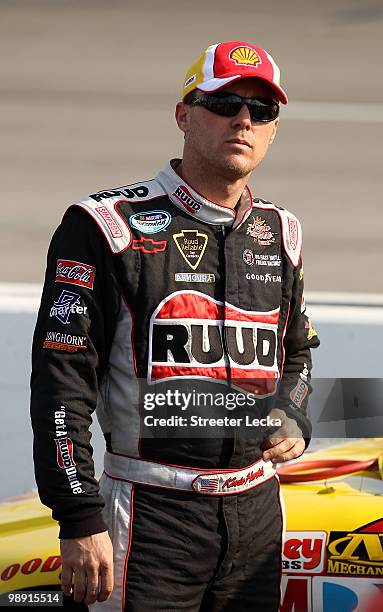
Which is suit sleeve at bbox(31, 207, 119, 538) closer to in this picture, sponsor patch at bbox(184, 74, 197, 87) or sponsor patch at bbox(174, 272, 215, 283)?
sponsor patch at bbox(174, 272, 215, 283)

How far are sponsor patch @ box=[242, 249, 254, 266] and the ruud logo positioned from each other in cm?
10

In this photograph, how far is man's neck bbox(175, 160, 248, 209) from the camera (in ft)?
6.09

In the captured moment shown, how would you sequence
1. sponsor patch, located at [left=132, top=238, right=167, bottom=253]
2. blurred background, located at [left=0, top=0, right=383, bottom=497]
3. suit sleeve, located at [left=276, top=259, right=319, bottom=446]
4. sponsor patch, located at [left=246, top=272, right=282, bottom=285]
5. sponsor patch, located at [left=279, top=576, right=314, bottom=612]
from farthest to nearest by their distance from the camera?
blurred background, located at [left=0, top=0, right=383, bottom=497] < sponsor patch, located at [left=279, top=576, right=314, bottom=612] < suit sleeve, located at [left=276, top=259, right=319, bottom=446] < sponsor patch, located at [left=246, top=272, right=282, bottom=285] < sponsor patch, located at [left=132, top=238, right=167, bottom=253]

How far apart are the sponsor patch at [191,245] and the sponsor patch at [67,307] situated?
22cm

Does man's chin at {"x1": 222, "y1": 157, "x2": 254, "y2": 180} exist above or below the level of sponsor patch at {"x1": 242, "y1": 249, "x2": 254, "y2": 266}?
above

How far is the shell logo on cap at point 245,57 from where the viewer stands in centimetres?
184

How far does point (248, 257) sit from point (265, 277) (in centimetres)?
5

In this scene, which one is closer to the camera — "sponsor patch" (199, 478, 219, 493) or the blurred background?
"sponsor patch" (199, 478, 219, 493)

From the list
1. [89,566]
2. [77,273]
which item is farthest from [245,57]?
[89,566]

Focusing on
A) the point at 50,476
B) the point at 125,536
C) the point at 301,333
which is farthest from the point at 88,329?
the point at 301,333

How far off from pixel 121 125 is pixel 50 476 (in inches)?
228

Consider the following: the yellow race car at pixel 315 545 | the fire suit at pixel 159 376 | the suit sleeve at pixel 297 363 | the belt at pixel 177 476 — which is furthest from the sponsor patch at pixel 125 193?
the yellow race car at pixel 315 545

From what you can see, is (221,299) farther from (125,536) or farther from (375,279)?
(375,279)

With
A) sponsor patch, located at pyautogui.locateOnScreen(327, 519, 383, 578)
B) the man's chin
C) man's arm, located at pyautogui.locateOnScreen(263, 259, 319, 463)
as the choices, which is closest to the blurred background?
sponsor patch, located at pyautogui.locateOnScreen(327, 519, 383, 578)
